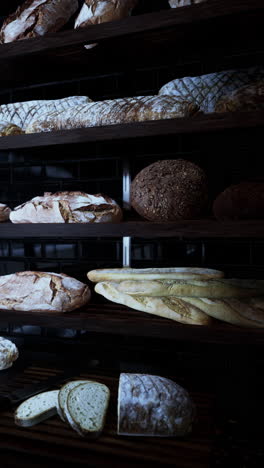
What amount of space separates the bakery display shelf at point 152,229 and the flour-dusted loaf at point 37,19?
26.6 inches

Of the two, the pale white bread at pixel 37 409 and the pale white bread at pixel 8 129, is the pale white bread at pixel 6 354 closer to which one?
the pale white bread at pixel 37 409

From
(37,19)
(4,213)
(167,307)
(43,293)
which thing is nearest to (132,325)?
(167,307)

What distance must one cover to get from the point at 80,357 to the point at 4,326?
1.43ft

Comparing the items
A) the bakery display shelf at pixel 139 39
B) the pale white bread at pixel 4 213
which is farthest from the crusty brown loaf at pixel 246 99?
the pale white bread at pixel 4 213

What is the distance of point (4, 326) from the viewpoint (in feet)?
6.81

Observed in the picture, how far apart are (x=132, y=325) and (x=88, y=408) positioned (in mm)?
324

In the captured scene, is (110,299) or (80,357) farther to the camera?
(80,357)

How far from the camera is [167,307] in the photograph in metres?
1.31

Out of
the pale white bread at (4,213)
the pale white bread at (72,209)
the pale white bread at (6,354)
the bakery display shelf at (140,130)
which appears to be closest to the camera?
the bakery display shelf at (140,130)

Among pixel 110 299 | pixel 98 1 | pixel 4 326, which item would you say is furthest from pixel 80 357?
pixel 98 1

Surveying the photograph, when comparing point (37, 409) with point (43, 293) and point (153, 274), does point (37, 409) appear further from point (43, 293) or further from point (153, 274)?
point (153, 274)

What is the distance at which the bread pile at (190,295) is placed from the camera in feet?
4.15

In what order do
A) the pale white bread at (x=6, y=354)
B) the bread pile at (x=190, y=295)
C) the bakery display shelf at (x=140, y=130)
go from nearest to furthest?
the bakery display shelf at (x=140, y=130)
the bread pile at (x=190, y=295)
the pale white bread at (x=6, y=354)

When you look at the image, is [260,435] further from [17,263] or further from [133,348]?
[17,263]
